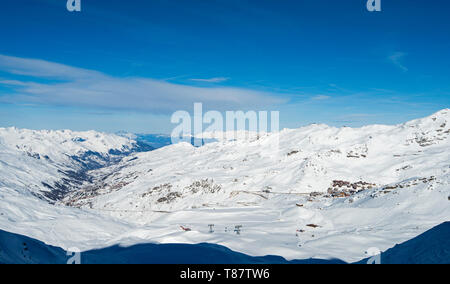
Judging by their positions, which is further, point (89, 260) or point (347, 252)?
point (347, 252)

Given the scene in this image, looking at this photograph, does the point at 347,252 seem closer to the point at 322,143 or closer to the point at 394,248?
the point at 394,248

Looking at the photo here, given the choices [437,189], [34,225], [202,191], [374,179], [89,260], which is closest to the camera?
[89,260]

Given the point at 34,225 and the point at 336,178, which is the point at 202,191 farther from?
the point at 34,225

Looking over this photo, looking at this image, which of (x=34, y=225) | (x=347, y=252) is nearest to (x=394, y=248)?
(x=347, y=252)

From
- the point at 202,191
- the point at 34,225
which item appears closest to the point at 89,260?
the point at 34,225

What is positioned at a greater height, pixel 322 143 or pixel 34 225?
pixel 322 143

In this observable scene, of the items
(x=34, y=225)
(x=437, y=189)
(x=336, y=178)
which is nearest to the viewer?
(x=34, y=225)

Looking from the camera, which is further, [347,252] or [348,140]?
[348,140]
